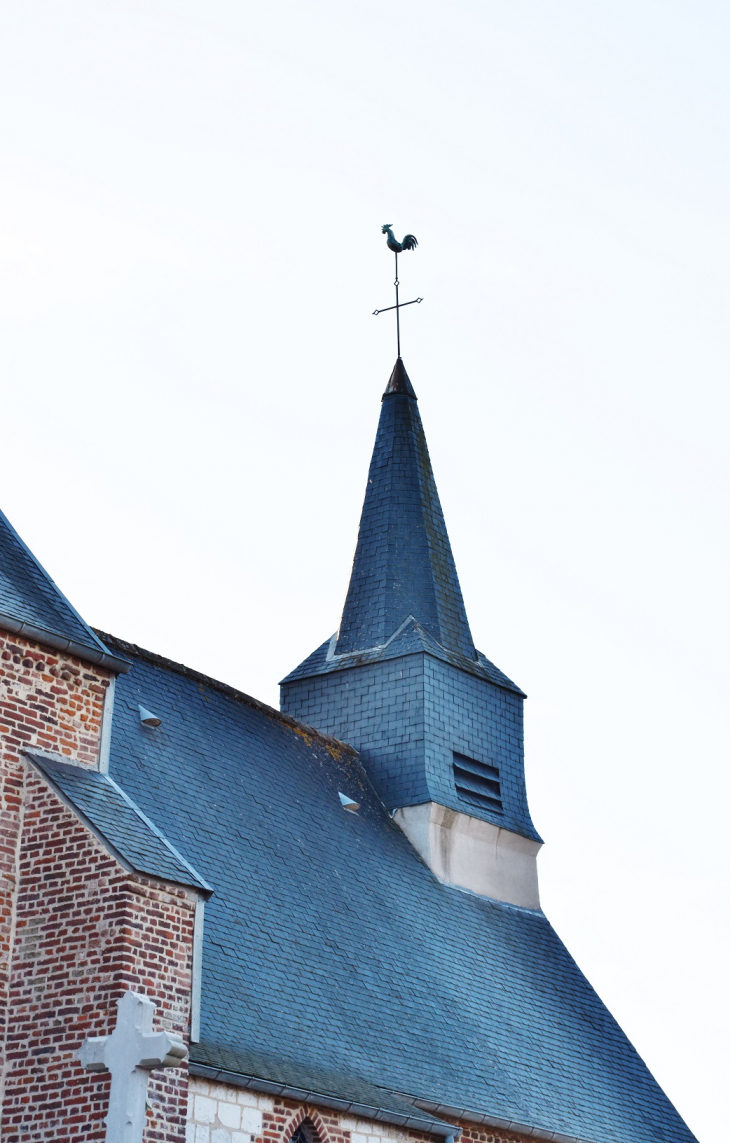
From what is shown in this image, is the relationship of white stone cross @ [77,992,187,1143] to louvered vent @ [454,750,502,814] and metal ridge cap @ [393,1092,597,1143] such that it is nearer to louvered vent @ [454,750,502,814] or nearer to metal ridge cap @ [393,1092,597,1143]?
metal ridge cap @ [393,1092,597,1143]

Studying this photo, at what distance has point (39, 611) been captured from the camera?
527 inches

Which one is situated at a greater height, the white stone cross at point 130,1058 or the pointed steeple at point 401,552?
the pointed steeple at point 401,552

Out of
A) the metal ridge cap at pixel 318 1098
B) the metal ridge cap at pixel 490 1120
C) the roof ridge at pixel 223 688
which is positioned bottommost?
the metal ridge cap at pixel 318 1098

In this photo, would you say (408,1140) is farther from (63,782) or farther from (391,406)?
(391,406)

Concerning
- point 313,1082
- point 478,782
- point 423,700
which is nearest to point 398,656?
point 423,700

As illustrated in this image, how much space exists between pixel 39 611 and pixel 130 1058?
3.73m

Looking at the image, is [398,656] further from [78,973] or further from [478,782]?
[78,973]

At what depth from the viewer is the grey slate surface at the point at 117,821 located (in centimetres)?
1219

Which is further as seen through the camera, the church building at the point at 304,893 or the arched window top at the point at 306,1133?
the arched window top at the point at 306,1133

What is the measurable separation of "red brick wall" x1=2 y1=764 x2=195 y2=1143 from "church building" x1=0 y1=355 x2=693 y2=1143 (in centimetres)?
2

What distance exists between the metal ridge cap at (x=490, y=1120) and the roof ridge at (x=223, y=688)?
5.99 metres

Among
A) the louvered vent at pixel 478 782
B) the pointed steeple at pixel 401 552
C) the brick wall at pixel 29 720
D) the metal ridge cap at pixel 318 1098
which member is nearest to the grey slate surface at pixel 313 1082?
the metal ridge cap at pixel 318 1098

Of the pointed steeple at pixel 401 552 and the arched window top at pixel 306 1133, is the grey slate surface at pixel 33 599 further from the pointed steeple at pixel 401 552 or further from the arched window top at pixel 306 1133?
the pointed steeple at pixel 401 552

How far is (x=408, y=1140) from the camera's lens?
16.1 metres
